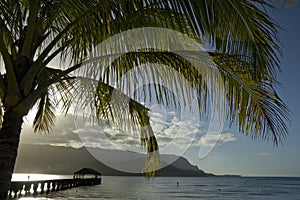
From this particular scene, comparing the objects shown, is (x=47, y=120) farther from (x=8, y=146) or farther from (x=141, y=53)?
(x=8, y=146)

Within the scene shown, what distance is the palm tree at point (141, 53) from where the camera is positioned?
9.42ft

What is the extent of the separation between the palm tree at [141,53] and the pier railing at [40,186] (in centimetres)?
1726

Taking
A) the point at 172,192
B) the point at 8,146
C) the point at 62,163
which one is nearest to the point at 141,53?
the point at 8,146

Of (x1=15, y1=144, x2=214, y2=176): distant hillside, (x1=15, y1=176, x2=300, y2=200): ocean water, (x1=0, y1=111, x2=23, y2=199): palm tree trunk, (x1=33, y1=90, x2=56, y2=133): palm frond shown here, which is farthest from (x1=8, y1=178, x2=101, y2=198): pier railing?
(x1=15, y1=144, x2=214, y2=176): distant hillside

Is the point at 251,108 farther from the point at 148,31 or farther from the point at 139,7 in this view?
the point at 139,7

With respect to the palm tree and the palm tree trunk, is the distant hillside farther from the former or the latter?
the palm tree trunk

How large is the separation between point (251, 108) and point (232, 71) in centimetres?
45

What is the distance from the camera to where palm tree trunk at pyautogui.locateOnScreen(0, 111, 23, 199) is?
129 inches

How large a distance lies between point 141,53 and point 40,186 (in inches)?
1088

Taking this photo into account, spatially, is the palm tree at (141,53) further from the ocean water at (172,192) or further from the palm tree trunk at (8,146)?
the ocean water at (172,192)

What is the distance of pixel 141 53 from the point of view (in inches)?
179

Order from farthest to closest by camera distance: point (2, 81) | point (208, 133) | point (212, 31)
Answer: point (208, 133)
point (2, 81)
point (212, 31)

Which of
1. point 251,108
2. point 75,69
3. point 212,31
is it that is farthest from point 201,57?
point 75,69

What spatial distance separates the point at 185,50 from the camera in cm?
396
